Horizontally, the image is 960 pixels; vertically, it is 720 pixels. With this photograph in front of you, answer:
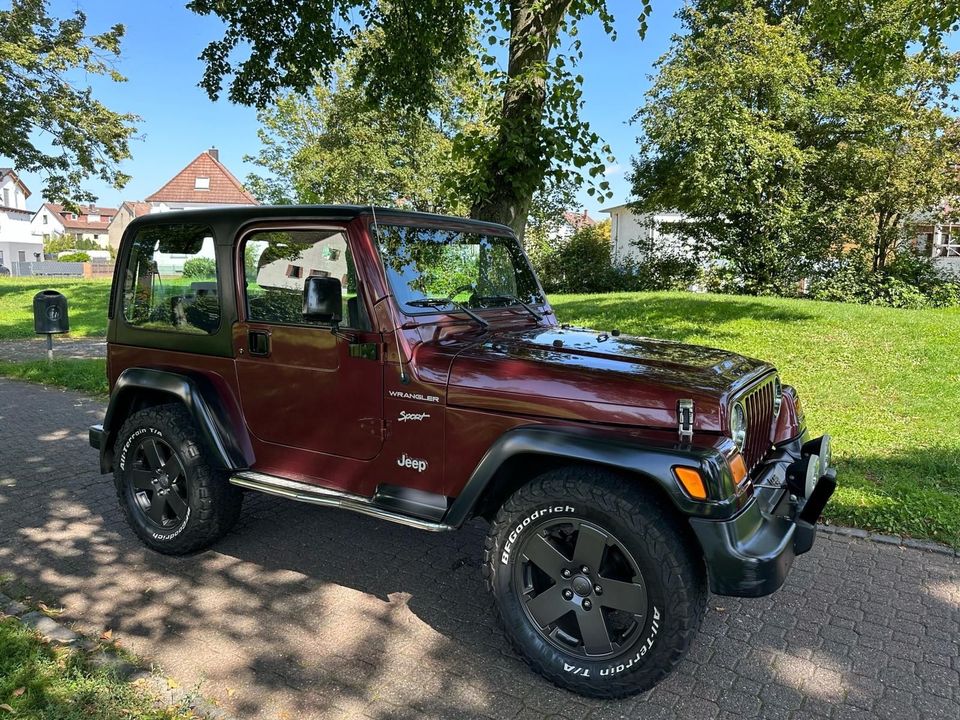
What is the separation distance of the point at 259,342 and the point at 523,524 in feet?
5.66

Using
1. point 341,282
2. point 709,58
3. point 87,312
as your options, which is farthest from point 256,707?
point 709,58

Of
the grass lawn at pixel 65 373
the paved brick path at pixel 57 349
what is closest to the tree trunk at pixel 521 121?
the grass lawn at pixel 65 373

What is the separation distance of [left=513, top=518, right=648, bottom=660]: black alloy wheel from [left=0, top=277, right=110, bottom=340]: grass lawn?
14.5 metres

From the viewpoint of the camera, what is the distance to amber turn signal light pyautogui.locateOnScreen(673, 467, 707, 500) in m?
2.48

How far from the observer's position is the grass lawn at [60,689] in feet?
8.38

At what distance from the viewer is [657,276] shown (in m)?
21.3

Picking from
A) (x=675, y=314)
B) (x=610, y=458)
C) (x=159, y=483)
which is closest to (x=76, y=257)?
(x=675, y=314)

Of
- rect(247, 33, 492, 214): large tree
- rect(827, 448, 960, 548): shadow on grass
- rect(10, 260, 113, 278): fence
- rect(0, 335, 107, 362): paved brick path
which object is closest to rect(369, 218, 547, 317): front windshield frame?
rect(827, 448, 960, 548): shadow on grass

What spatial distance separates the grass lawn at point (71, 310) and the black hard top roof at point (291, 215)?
12.3 m

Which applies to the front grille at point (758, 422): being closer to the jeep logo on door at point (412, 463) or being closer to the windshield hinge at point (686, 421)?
the windshield hinge at point (686, 421)

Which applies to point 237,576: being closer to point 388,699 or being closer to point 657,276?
point 388,699

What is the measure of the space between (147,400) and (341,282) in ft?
5.59

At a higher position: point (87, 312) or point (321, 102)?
A: point (321, 102)

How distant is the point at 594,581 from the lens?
9.01 ft
